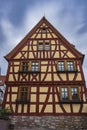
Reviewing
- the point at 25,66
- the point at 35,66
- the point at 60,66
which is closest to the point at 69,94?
the point at 60,66

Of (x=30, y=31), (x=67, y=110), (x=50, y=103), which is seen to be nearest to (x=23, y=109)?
(x=50, y=103)

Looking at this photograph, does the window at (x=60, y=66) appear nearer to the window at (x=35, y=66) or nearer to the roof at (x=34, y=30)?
the roof at (x=34, y=30)

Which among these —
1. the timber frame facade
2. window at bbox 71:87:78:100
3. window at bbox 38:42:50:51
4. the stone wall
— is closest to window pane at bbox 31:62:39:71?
the timber frame facade

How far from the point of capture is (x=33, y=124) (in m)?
18.3

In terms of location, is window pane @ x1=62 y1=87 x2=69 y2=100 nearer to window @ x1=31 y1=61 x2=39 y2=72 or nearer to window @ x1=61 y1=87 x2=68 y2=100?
window @ x1=61 y1=87 x2=68 y2=100

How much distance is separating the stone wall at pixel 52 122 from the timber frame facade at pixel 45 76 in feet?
1.41

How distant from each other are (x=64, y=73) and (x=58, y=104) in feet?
10.4

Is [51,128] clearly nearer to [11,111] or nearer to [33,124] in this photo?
[33,124]

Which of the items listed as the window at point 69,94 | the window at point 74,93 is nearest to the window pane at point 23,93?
the window at point 69,94

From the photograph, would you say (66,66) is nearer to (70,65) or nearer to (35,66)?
(70,65)

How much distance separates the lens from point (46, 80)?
20.2 metres

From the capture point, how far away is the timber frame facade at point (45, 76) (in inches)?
744

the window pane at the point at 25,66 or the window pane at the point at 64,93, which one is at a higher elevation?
the window pane at the point at 25,66

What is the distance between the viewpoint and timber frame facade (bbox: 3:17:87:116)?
18.9m
